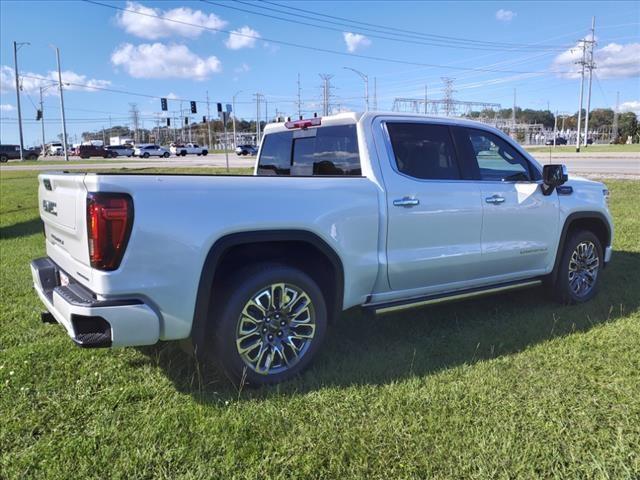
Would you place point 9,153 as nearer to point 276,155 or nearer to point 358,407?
point 276,155

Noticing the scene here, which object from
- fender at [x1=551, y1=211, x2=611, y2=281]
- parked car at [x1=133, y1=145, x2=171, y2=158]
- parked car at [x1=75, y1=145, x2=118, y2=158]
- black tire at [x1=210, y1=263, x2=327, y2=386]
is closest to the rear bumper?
black tire at [x1=210, y1=263, x2=327, y2=386]

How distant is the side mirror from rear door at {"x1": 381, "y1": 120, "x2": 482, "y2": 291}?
0.84m

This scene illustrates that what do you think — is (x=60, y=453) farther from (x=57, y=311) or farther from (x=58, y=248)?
(x=58, y=248)

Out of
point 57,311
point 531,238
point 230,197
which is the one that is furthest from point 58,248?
point 531,238

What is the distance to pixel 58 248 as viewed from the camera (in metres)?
3.75

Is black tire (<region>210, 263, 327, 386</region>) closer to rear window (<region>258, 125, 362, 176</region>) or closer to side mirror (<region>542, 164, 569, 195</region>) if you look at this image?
rear window (<region>258, 125, 362, 176</region>)

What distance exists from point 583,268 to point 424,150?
234cm

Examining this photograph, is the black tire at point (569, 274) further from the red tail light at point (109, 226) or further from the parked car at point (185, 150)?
the parked car at point (185, 150)

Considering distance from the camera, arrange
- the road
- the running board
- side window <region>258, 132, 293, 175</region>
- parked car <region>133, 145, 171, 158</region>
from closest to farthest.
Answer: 1. the running board
2. side window <region>258, 132, 293, 175</region>
3. the road
4. parked car <region>133, 145, 171, 158</region>

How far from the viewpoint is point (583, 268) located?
550cm

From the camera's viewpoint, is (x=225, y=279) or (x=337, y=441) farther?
(x=225, y=279)

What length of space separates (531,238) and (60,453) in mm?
4069

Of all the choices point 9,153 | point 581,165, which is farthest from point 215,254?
point 9,153

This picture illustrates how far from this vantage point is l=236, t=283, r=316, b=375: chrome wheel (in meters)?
3.51
